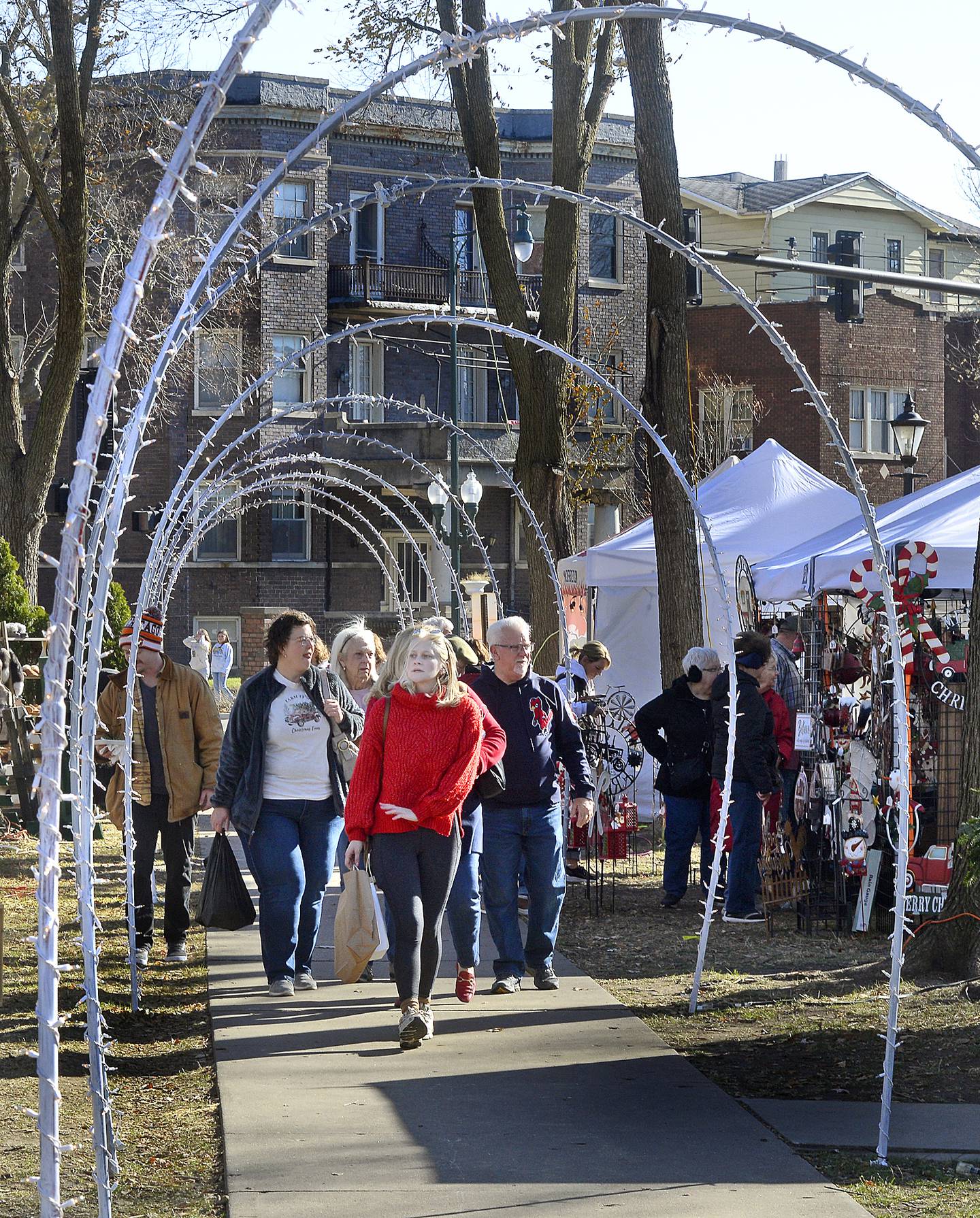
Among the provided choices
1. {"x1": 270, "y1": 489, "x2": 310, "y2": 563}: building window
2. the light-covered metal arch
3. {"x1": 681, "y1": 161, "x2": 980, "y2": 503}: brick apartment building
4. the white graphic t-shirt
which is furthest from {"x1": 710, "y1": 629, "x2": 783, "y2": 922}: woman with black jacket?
{"x1": 270, "y1": 489, "x2": 310, "y2": 563}: building window

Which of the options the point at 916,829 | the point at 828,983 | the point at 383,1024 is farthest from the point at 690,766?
the point at 383,1024

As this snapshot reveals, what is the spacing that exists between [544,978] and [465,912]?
2.71 ft

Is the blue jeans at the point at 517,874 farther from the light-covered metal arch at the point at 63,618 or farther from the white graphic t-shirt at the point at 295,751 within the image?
the light-covered metal arch at the point at 63,618

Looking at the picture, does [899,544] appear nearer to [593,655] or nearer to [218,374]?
[593,655]

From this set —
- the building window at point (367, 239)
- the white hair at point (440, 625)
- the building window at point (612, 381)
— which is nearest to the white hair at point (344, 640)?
the white hair at point (440, 625)

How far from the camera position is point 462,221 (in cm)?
4434

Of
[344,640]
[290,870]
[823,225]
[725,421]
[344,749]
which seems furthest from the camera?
[823,225]

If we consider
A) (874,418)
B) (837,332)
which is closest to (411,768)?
(837,332)

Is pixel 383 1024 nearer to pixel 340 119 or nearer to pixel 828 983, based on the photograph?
pixel 828 983

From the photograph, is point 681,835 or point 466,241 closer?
point 681,835

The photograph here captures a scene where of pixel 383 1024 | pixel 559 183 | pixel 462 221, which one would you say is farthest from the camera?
pixel 462 221

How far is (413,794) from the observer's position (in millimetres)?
7105

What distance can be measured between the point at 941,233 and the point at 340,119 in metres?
46.1

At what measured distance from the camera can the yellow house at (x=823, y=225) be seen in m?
46.0
